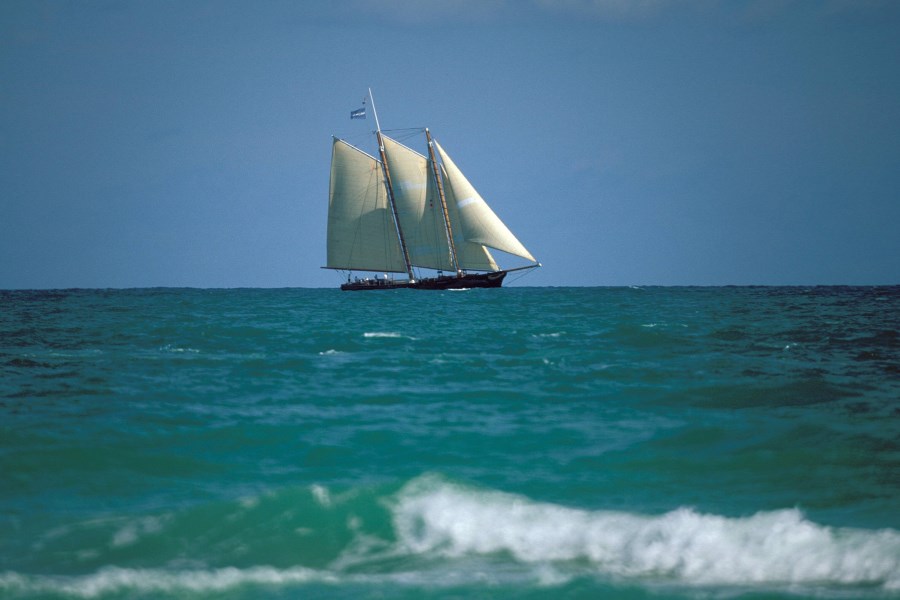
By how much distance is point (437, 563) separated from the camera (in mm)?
7246

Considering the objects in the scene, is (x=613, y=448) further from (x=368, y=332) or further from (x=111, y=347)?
(x=368, y=332)

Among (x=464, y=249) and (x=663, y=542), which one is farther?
(x=464, y=249)

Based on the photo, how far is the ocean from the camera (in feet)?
22.5

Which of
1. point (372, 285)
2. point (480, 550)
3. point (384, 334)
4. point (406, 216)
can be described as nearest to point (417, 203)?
point (406, 216)

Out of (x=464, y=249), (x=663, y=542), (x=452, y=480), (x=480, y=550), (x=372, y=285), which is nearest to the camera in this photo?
(x=663, y=542)

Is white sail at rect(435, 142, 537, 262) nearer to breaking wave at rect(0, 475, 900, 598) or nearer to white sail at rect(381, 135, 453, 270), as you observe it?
white sail at rect(381, 135, 453, 270)

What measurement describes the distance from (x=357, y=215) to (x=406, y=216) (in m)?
5.58

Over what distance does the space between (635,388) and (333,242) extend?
7257 centimetres

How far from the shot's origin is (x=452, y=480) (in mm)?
9477

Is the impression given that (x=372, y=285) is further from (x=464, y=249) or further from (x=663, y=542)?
(x=663, y=542)

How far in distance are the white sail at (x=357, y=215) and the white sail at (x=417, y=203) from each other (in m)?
1.60

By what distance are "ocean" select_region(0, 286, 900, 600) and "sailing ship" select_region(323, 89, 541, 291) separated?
66346 mm

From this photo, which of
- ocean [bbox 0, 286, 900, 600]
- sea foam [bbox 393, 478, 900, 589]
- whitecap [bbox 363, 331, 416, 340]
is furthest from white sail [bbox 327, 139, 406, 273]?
sea foam [bbox 393, 478, 900, 589]

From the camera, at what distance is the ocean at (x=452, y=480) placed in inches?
270
